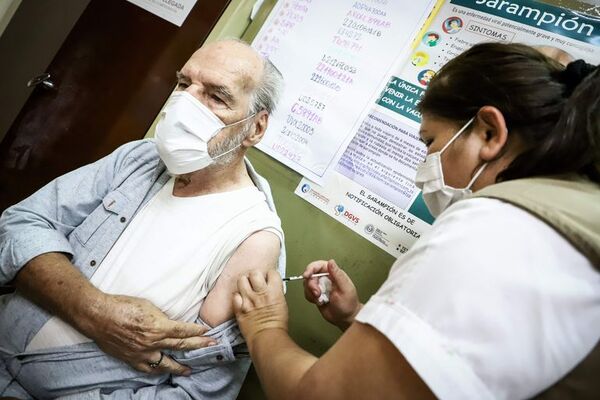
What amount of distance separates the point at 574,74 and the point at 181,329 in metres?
1.05

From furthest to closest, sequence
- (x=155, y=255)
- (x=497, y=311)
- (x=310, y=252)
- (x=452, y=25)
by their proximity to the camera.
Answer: (x=310, y=252), (x=452, y=25), (x=155, y=255), (x=497, y=311)

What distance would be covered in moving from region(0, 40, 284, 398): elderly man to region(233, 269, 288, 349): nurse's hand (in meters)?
0.10

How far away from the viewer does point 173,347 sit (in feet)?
3.07

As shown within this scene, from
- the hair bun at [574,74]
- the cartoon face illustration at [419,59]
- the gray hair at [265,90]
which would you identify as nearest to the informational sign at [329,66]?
the cartoon face illustration at [419,59]

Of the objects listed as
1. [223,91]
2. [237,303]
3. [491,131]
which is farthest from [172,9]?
[491,131]

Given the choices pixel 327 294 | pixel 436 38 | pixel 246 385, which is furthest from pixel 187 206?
pixel 436 38

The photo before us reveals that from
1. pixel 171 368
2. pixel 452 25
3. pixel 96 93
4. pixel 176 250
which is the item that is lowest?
pixel 171 368

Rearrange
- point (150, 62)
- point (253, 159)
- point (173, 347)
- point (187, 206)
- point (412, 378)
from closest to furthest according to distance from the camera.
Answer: point (412, 378), point (173, 347), point (187, 206), point (253, 159), point (150, 62)

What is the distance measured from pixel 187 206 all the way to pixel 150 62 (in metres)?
1.11

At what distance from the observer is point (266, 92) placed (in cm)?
123

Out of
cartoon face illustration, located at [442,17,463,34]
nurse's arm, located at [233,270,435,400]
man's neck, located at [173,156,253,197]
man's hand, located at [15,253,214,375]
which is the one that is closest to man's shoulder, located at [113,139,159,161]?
man's neck, located at [173,156,253,197]

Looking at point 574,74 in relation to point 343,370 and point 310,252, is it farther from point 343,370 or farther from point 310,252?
point 310,252

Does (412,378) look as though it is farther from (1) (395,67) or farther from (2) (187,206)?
(1) (395,67)

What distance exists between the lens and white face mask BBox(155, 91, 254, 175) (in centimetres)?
108
